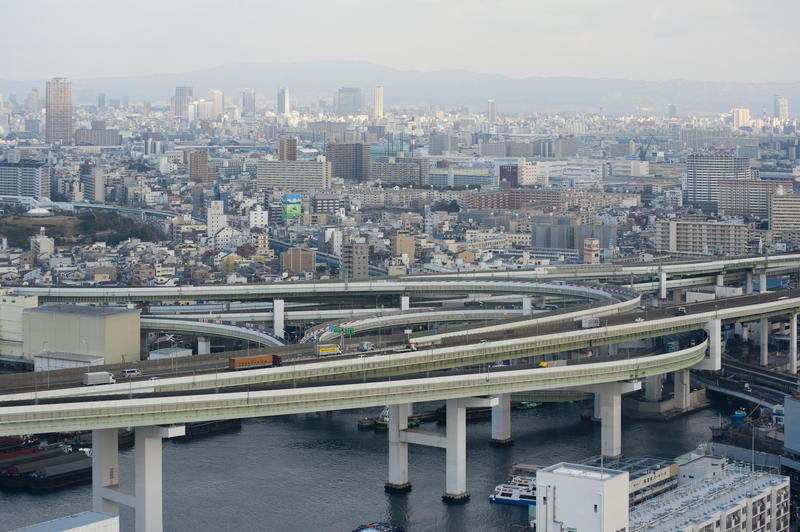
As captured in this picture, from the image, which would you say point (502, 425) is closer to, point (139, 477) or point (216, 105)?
point (139, 477)

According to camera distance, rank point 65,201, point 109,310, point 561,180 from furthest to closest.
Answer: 1. point 561,180
2. point 65,201
3. point 109,310

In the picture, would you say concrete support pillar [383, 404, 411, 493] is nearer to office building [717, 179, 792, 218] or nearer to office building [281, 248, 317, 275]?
office building [281, 248, 317, 275]

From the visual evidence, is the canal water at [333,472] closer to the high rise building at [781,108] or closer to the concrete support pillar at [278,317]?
the concrete support pillar at [278,317]

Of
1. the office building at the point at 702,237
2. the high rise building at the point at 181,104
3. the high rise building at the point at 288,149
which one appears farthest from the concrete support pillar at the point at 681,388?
the high rise building at the point at 181,104

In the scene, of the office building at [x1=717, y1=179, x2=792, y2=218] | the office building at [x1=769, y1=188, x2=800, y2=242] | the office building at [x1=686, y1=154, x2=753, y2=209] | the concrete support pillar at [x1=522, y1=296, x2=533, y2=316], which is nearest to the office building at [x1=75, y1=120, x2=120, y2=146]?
the office building at [x1=686, y1=154, x2=753, y2=209]

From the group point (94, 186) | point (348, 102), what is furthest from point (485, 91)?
point (94, 186)

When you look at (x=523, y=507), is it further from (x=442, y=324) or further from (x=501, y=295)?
(x=501, y=295)

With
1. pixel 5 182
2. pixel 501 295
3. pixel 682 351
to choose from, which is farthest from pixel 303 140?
pixel 682 351
